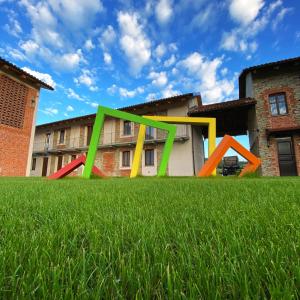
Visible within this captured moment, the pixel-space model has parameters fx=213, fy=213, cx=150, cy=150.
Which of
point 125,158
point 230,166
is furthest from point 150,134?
point 230,166

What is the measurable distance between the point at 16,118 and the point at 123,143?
7975mm

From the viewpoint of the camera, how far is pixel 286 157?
41.4 feet

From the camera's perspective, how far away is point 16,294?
533 mm

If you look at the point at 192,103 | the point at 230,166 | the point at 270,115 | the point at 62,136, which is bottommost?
the point at 230,166

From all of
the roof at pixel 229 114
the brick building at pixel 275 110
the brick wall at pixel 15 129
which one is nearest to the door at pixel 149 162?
the roof at pixel 229 114

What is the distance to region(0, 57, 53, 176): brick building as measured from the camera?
13.2 m

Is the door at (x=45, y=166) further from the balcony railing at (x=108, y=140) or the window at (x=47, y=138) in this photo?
the window at (x=47, y=138)

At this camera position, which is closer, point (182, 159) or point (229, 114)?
point (229, 114)

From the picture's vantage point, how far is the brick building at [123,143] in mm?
16328

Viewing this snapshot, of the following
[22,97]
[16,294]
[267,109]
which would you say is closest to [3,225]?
[16,294]

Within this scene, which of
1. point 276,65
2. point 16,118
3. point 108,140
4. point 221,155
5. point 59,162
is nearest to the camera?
point 221,155

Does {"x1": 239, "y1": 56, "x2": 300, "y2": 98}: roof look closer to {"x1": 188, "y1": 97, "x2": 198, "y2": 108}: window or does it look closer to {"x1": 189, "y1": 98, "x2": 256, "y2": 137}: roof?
{"x1": 189, "y1": 98, "x2": 256, "y2": 137}: roof

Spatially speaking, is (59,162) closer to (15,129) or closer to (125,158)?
(125,158)

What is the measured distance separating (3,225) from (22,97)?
15937 millimetres
